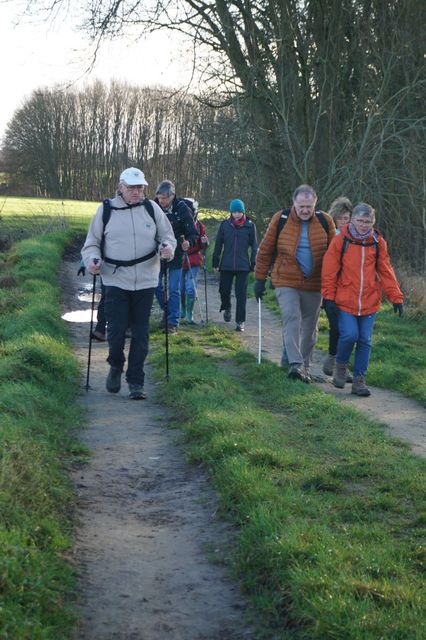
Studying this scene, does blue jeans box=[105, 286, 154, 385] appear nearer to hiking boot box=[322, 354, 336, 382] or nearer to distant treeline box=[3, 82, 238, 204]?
hiking boot box=[322, 354, 336, 382]

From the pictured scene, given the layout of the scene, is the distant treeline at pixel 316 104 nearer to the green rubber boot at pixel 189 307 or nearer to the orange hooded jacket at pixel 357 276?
the green rubber boot at pixel 189 307

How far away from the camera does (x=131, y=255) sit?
33.2 ft

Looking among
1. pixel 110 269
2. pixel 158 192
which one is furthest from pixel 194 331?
pixel 110 269

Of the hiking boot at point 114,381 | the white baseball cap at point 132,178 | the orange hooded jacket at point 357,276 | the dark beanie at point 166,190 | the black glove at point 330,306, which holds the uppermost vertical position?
the white baseball cap at point 132,178

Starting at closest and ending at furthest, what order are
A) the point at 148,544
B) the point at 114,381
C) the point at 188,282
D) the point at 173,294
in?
the point at 148,544, the point at 114,381, the point at 173,294, the point at 188,282

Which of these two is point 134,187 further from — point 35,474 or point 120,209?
point 35,474

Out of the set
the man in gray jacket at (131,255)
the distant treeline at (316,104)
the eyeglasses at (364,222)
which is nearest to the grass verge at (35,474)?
the man in gray jacket at (131,255)

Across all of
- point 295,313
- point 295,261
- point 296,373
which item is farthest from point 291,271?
point 296,373

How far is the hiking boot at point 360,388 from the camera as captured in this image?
11.3 metres

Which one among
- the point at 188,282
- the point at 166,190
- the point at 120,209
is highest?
the point at 166,190

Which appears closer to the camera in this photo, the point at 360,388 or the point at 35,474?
the point at 35,474

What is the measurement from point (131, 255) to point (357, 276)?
2.54 metres

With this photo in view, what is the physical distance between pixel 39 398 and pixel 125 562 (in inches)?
139

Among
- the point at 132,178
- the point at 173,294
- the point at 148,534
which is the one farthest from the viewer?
the point at 173,294
